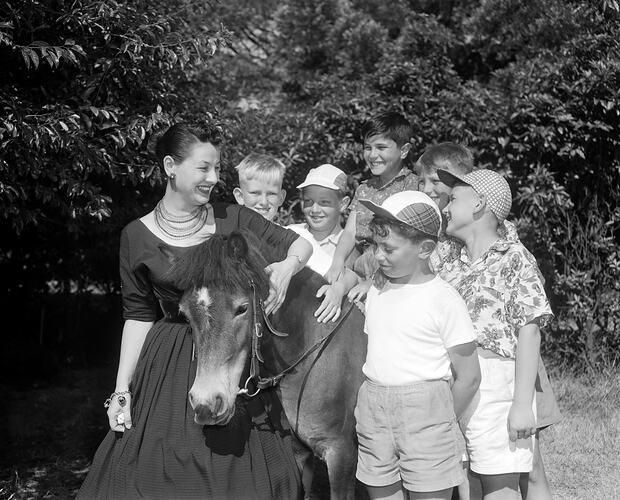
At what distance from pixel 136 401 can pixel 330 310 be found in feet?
3.24

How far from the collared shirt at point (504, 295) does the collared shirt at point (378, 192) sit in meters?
1.05

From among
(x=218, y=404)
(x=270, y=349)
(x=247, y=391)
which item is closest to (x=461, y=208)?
(x=270, y=349)

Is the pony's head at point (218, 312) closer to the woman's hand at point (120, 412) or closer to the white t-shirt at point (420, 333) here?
the woman's hand at point (120, 412)

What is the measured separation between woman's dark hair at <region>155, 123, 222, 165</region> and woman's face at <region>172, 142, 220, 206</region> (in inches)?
0.9

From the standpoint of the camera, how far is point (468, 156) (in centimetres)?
385

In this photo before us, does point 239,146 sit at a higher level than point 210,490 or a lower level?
higher

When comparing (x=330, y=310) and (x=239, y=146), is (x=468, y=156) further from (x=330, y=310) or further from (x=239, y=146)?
(x=239, y=146)

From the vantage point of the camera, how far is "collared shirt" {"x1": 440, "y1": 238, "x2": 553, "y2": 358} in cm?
276

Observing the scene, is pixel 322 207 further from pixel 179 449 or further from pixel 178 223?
pixel 179 449

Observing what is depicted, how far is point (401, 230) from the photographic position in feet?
8.89

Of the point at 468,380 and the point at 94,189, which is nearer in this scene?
the point at 468,380

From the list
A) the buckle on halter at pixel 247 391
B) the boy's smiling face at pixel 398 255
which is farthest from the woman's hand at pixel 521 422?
the buckle on halter at pixel 247 391

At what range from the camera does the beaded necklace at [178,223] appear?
302 centimetres

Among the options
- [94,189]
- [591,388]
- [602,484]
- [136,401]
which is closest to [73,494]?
[94,189]
